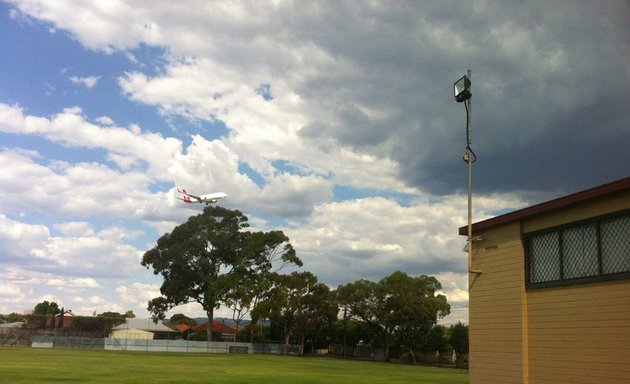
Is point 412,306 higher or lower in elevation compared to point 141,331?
higher

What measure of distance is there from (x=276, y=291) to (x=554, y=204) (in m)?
69.7

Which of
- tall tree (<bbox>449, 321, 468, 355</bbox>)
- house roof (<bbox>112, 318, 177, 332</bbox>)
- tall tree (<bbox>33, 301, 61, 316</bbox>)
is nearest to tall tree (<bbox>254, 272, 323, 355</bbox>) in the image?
tall tree (<bbox>449, 321, 468, 355</bbox>)

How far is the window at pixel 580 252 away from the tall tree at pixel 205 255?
70943mm

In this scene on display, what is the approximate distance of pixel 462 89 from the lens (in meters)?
15.4

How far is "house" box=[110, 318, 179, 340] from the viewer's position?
98125 mm

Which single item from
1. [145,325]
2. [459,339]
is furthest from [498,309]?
[145,325]

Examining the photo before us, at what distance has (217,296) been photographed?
80.1m

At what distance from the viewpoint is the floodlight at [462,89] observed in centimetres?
1522

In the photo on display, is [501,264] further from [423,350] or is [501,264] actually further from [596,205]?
[423,350]

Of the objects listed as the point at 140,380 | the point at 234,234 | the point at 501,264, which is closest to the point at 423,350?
the point at 234,234

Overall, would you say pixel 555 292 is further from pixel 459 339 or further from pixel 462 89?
pixel 459 339

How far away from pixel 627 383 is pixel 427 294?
63.2m

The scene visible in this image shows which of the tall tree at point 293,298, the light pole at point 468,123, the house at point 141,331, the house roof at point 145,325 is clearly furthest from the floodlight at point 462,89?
the house roof at point 145,325

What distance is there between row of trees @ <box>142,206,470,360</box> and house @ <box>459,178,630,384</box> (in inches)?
2246
